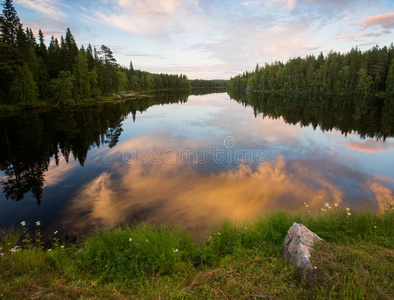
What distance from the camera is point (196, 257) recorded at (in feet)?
21.9

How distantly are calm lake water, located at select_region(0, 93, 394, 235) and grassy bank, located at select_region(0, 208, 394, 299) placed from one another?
1874mm

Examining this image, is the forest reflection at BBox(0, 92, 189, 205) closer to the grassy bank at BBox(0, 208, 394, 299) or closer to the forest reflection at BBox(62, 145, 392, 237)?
the forest reflection at BBox(62, 145, 392, 237)

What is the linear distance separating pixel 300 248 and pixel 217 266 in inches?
90.9

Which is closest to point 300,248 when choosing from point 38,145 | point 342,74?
point 38,145

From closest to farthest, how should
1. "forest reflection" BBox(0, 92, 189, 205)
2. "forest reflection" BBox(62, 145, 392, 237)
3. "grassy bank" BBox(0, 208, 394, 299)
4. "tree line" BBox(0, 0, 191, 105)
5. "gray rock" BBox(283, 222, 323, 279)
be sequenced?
"grassy bank" BBox(0, 208, 394, 299) → "gray rock" BBox(283, 222, 323, 279) → "forest reflection" BBox(62, 145, 392, 237) → "forest reflection" BBox(0, 92, 189, 205) → "tree line" BBox(0, 0, 191, 105)

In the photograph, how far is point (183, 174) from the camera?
627 inches

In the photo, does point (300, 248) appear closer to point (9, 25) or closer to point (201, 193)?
point (201, 193)

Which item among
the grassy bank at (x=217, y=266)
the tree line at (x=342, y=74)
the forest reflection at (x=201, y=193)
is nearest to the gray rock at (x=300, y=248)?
the grassy bank at (x=217, y=266)

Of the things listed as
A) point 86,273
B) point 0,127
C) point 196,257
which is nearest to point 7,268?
point 86,273

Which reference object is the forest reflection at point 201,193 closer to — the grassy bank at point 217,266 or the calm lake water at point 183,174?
the calm lake water at point 183,174

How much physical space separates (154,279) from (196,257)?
154cm

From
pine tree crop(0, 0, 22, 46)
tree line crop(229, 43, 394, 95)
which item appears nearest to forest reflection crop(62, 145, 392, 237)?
pine tree crop(0, 0, 22, 46)

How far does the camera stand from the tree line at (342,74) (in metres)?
79.5

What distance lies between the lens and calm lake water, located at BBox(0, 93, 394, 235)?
1105 centimetres
